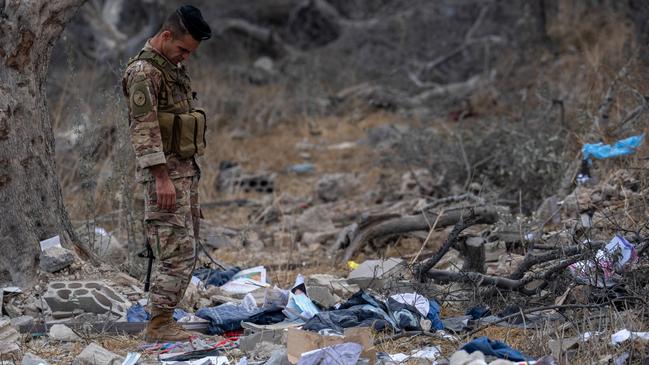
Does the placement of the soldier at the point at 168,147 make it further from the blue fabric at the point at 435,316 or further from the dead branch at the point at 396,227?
the dead branch at the point at 396,227

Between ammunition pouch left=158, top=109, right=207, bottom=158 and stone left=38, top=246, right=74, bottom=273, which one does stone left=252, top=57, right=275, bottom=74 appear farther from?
ammunition pouch left=158, top=109, right=207, bottom=158

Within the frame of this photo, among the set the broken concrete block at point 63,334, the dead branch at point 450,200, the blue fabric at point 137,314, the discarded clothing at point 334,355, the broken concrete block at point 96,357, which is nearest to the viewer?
the discarded clothing at point 334,355

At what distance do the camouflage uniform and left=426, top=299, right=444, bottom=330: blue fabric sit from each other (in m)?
1.21

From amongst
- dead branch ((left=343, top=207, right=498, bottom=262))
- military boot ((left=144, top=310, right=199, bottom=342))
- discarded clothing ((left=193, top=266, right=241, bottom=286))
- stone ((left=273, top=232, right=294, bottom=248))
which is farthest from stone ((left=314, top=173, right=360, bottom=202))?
military boot ((left=144, top=310, right=199, bottom=342))

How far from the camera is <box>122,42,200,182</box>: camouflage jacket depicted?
13.9ft

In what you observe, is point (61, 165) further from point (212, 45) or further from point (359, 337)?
point (212, 45)

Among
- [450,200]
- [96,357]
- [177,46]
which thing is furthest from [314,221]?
[96,357]

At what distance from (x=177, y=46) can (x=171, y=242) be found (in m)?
0.93

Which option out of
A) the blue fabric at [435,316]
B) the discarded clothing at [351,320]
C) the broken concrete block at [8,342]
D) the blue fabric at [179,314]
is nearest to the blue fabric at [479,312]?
the blue fabric at [435,316]

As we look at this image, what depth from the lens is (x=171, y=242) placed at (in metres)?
4.44

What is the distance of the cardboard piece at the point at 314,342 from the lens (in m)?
3.84

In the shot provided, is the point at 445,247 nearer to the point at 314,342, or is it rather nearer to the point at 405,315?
the point at 405,315

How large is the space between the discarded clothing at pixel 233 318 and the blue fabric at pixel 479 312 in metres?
0.97

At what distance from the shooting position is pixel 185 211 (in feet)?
14.7
